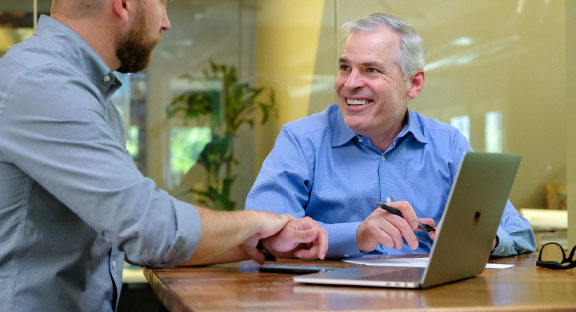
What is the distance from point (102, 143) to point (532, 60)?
3.13 m

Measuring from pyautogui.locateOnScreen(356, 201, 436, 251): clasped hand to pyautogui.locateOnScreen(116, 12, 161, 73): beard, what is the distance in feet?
2.22

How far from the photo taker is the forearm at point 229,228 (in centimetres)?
132

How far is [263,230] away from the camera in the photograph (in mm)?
1462

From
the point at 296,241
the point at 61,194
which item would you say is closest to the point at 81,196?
the point at 61,194

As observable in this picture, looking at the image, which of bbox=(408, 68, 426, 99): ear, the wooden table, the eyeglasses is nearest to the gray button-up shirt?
the wooden table

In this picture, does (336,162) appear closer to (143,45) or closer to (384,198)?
(384,198)

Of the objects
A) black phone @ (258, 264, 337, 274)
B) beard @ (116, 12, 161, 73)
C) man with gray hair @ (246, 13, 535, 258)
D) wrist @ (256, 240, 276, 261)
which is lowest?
black phone @ (258, 264, 337, 274)

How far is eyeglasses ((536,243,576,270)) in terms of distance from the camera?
5.41ft

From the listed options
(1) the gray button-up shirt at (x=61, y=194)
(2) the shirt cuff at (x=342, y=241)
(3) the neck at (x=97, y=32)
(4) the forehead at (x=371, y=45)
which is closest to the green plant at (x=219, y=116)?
(4) the forehead at (x=371, y=45)

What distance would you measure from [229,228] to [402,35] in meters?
1.29

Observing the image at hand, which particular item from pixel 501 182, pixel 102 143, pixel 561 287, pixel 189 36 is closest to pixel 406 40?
pixel 501 182

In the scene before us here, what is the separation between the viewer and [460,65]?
3.96 m

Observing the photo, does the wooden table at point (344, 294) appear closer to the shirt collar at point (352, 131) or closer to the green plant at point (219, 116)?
the shirt collar at point (352, 131)

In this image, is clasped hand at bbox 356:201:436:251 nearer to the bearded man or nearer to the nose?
the bearded man
